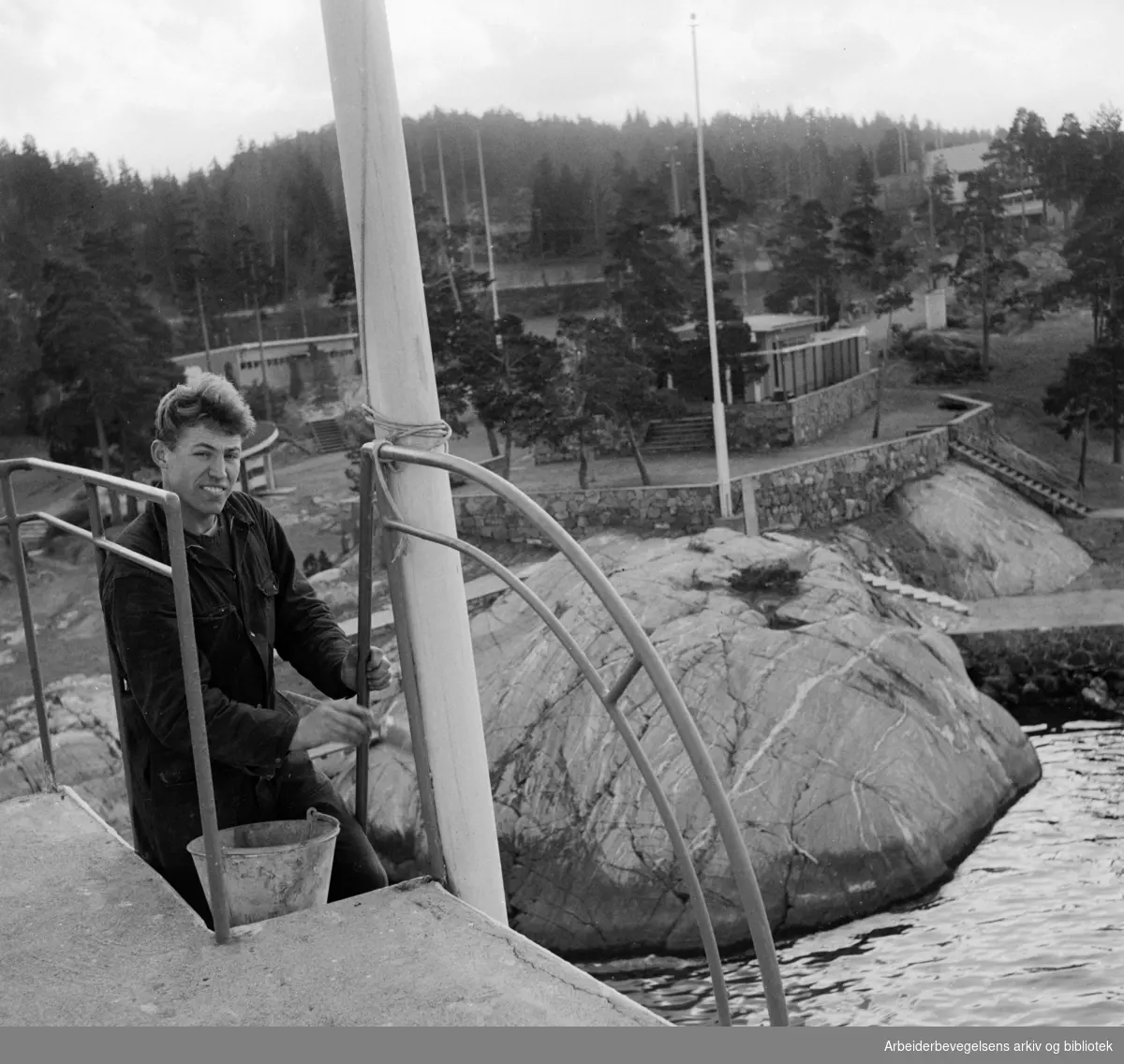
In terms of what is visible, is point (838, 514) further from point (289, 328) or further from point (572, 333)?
point (289, 328)

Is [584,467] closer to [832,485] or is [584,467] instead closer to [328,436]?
[832,485]

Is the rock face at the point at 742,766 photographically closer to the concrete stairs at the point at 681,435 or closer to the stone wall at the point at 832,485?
the stone wall at the point at 832,485

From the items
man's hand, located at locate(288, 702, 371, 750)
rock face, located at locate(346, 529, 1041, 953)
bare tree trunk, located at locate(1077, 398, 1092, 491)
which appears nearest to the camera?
man's hand, located at locate(288, 702, 371, 750)

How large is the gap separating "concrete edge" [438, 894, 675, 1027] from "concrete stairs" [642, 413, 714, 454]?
98.8 feet

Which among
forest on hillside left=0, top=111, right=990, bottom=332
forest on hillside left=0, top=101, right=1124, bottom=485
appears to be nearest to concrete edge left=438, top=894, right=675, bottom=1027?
forest on hillside left=0, top=101, right=1124, bottom=485

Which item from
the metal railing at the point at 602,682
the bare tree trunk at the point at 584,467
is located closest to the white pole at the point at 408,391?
the metal railing at the point at 602,682

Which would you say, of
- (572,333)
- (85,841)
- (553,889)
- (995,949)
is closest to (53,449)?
(572,333)

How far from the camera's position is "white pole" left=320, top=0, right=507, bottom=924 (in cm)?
316

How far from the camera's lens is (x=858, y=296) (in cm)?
4466

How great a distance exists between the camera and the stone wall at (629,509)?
2773 cm

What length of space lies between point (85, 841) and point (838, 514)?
27018mm

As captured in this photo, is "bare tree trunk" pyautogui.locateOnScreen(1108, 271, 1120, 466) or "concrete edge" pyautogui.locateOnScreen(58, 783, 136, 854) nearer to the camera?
"concrete edge" pyautogui.locateOnScreen(58, 783, 136, 854)

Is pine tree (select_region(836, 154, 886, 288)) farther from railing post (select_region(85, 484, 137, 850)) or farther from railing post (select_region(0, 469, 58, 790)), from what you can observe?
railing post (select_region(85, 484, 137, 850))
